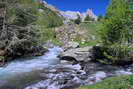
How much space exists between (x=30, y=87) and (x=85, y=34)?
30678 mm

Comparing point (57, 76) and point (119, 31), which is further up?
point (119, 31)

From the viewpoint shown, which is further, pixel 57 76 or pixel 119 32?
pixel 119 32

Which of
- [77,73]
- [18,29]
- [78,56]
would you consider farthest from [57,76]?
[18,29]

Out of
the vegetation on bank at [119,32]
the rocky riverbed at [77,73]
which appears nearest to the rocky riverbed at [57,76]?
the rocky riverbed at [77,73]

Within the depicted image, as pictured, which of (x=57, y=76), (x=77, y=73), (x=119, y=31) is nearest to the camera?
(x=57, y=76)

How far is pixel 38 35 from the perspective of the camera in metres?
21.9

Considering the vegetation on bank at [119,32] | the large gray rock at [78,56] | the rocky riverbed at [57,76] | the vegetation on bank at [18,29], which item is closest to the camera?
the rocky riverbed at [57,76]

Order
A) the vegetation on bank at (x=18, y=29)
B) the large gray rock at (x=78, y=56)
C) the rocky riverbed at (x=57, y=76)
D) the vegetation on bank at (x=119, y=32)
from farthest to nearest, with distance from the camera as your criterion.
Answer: the large gray rock at (x=78, y=56)
the vegetation on bank at (x=18, y=29)
the vegetation on bank at (x=119, y=32)
the rocky riverbed at (x=57, y=76)

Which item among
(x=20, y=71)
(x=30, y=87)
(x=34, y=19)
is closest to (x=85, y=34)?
(x=34, y=19)

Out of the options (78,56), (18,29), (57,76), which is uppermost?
(18,29)

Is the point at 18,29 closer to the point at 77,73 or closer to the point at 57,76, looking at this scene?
the point at 57,76

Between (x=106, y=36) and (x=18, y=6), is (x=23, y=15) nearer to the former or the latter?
(x=18, y=6)

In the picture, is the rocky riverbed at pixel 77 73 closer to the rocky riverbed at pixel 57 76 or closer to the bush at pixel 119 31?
the rocky riverbed at pixel 57 76

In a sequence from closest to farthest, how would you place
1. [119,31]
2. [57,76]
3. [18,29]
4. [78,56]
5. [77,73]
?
[57,76] → [77,73] → [119,31] → [78,56] → [18,29]
